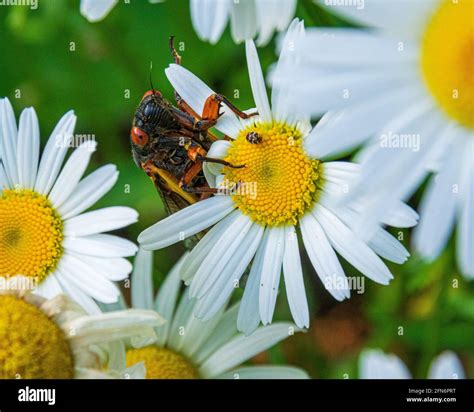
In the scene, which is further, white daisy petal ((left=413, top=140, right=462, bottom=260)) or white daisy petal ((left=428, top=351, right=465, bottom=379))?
white daisy petal ((left=428, top=351, right=465, bottom=379))

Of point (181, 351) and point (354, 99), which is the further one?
point (181, 351)

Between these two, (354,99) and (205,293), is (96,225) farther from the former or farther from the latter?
(354,99)

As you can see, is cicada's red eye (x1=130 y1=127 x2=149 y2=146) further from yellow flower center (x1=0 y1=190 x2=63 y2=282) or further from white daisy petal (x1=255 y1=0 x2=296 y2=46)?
white daisy petal (x1=255 y1=0 x2=296 y2=46)

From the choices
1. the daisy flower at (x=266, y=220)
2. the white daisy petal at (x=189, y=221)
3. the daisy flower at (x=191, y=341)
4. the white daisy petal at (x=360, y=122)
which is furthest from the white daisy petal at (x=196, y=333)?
the white daisy petal at (x=360, y=122)

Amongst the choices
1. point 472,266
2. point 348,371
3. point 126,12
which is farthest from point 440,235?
point 126,12

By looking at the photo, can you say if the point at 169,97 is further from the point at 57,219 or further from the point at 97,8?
the point at 97,8

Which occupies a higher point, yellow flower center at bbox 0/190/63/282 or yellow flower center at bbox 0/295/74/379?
yellow flower center at bbox 0/190/63/282

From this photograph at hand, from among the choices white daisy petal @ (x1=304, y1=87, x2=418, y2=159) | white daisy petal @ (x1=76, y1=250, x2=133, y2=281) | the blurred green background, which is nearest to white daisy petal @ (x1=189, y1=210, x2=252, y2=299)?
white daisy petal @ (x1=76, y1=250, x2=133, y2=281)
